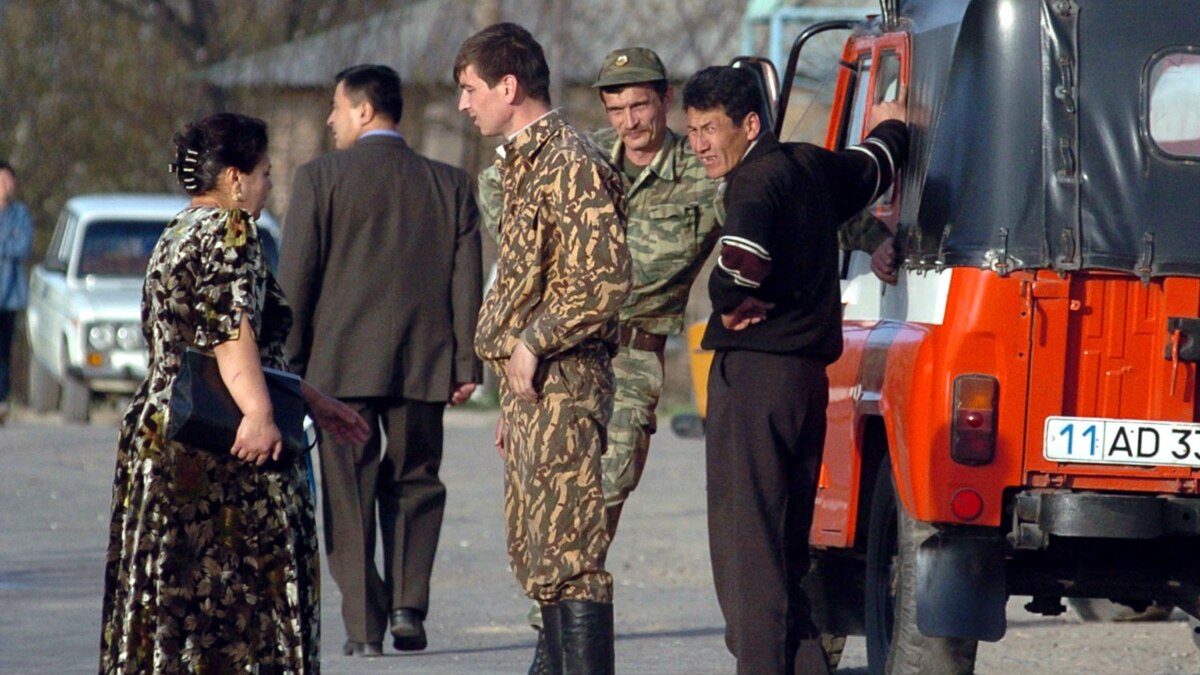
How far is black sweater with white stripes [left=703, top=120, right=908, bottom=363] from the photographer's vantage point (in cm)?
620

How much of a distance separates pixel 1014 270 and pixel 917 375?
1.35ft

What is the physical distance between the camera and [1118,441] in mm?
6281

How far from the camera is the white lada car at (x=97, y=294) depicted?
18.5m

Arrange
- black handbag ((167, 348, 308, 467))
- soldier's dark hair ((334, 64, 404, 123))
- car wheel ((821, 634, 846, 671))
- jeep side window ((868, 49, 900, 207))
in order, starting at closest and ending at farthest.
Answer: black handbag ((167, 348, 308, 467)) < jeep side window ((868, 49, 900, 207)) < car wheel ((821, 634, 846, 671)) < soldier's dark hair ((334, 64, 404, 123))

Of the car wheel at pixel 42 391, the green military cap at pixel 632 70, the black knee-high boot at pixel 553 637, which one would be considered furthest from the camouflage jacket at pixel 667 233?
the car wheel at pixel 42 391

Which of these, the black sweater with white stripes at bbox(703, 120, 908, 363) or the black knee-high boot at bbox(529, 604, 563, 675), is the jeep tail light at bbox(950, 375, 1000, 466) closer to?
the black sweater with white stripes at bbox(703, 120, 908, 363)

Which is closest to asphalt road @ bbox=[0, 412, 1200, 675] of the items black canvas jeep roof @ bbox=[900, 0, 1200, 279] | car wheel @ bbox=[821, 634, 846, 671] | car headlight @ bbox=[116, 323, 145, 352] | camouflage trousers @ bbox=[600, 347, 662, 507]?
car wheel @ bbox=[821, 634, 846, 671]

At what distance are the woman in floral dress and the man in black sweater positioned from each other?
134 centimetres

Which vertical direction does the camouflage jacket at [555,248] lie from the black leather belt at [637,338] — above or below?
above

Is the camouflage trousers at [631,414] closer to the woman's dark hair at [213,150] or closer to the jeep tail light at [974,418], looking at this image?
the jeep tail light at [974,418]

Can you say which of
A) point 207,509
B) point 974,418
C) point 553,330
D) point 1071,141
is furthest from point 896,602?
point 207,509

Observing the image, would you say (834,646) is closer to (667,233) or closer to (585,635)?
(667,233)

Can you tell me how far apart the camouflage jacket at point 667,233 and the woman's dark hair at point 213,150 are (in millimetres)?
1945

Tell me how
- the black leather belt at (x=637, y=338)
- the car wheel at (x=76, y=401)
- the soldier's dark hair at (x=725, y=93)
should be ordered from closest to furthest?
the soldier's dark hair at (x=725, y=93) → the black leather belt at (x=637, y=338) → the car wheel at (x=76, y=401)
